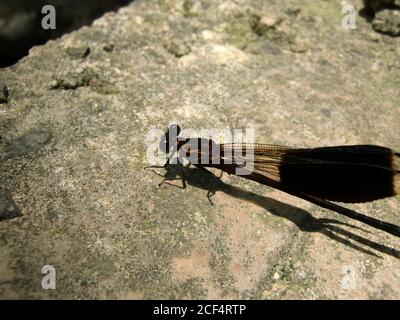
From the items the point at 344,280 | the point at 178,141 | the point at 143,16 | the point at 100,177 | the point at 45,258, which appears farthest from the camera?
the point at 143,16

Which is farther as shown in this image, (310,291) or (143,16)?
(143,16)

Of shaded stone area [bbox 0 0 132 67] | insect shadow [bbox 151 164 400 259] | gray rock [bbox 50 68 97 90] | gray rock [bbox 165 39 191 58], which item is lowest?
insect shadow [bbox 151 164 400 259]

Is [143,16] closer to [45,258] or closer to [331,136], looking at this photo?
[331,136]

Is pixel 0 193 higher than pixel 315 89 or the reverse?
the reverse

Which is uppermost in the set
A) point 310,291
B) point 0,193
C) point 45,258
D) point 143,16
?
point 143,16

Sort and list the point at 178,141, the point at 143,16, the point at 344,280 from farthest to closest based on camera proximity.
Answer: the point at 143,16
the point at 178,141
the point at 344,280

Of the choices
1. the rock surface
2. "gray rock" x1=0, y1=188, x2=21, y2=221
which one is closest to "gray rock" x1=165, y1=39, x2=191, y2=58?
the rock surface

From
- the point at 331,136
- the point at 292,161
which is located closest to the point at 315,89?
the point at 331,136

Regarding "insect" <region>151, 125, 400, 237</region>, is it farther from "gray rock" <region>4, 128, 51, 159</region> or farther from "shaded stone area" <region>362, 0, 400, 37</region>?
"shaded stone area" <region>362, 0, 400, 37</region>
